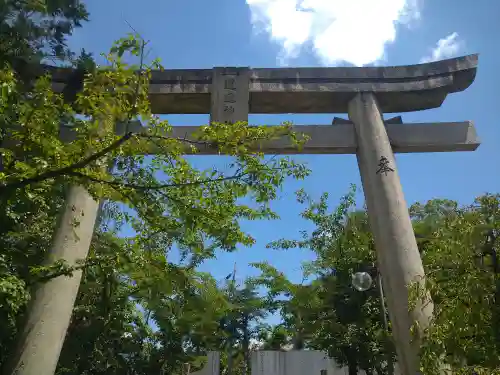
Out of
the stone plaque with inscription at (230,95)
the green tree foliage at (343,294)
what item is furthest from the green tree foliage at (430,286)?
the stone plaque with inscription at (230,95)

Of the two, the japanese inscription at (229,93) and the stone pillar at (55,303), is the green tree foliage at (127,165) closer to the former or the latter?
the stone pillar at (55,303)

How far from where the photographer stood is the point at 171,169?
13.3 feet

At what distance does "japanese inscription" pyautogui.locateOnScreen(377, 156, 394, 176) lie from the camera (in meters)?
6.16

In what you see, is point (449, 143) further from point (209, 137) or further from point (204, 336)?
point (204, 336)

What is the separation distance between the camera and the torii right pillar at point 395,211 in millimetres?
4969

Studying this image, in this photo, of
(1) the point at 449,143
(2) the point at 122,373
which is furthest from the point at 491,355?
(2) the point at 122,373

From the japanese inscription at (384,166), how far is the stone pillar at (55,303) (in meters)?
4.27

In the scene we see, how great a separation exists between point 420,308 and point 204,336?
45.3 feet

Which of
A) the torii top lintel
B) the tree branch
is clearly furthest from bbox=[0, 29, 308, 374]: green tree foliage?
the torii top lintel

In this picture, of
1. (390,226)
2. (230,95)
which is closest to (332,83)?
(230,95)

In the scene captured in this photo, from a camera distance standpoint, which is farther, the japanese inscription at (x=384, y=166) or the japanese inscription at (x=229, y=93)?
the japanese inscription at (x=229, y=93)

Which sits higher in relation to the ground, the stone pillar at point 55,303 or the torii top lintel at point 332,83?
the torii top lintel at point 332,83

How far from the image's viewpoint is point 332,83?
7.00 m

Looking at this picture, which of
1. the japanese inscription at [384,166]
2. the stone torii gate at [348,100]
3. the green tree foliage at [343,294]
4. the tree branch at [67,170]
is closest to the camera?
the tree branch at [67,170]
